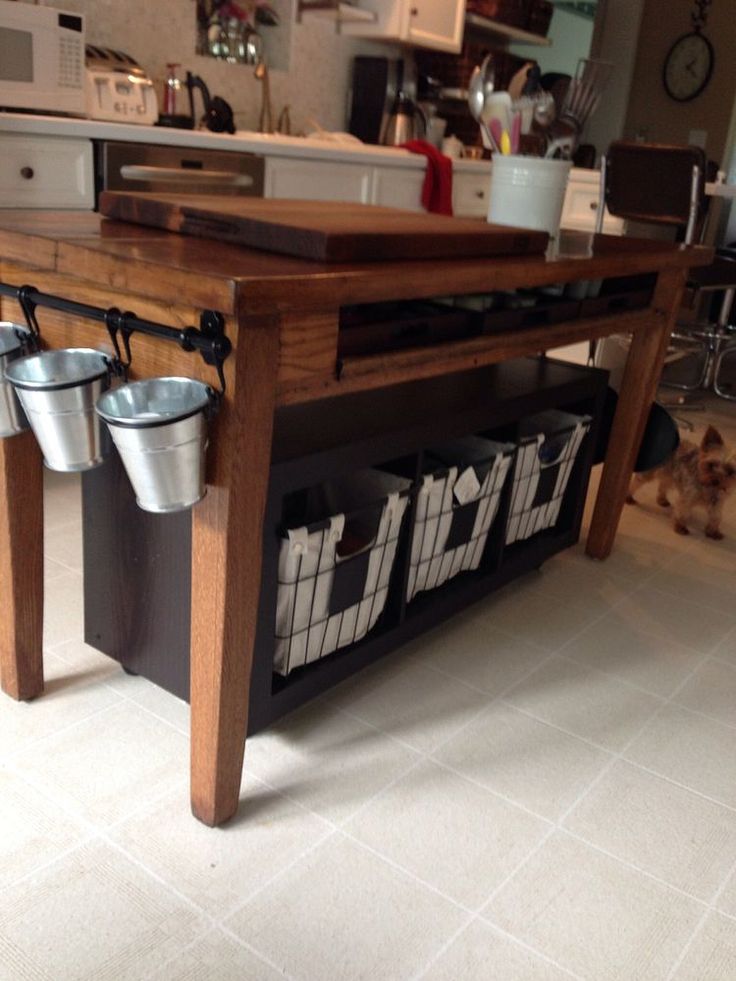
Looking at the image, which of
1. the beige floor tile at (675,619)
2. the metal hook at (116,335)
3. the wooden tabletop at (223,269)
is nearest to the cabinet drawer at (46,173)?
the wooden tabletop at (223,269)

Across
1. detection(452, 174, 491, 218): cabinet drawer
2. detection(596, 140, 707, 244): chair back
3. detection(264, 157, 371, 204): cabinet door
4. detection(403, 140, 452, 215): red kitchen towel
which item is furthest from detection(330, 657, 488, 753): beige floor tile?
detection(452, 174, 491, 218): cabinet drawer

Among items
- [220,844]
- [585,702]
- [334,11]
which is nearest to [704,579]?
[585,702]

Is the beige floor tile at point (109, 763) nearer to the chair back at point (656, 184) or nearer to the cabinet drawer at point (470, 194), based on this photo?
the chair back at point (656, 184)

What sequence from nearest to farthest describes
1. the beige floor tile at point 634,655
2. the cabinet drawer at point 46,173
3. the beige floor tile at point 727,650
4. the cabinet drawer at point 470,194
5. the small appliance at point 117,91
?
the beige floor tile at point 634,655
the beige floor tile at point 727,650
the cabinet drawer at point 46,173
the small appliance at point 117,91
the cabinet drawer at point 470,194

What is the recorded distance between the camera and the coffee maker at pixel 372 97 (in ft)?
13.9

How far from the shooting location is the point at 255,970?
1.12m

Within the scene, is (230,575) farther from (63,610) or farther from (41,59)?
(41,59)

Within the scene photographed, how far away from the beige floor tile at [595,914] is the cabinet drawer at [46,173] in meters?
2.16

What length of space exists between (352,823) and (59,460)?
2.31ft

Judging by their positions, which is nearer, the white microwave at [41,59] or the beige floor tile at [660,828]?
the beige floor tile at [660,828]

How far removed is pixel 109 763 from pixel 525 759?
2.34ft

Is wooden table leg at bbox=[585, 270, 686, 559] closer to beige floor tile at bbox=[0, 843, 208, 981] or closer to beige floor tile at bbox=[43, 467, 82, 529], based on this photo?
beige floor tile at bbox=[43, 467, 82, 529]

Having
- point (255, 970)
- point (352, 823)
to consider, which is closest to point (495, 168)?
point (352, 823)

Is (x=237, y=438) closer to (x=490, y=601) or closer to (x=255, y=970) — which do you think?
(x=255, y=970)
